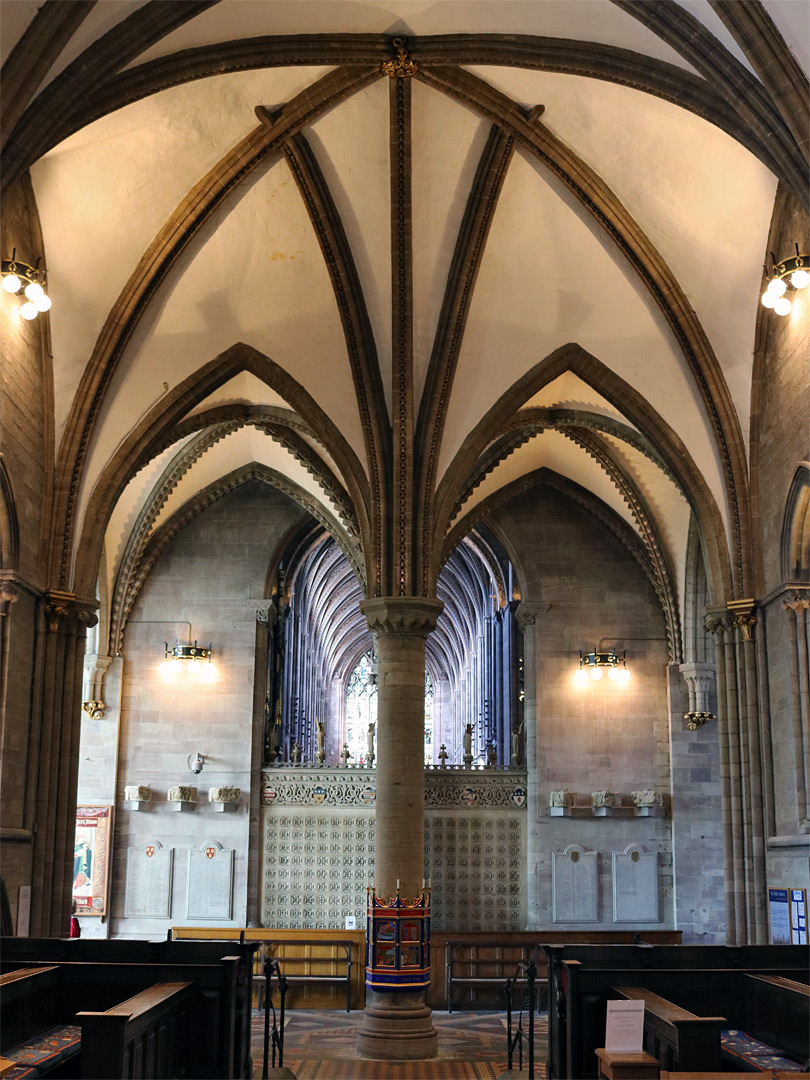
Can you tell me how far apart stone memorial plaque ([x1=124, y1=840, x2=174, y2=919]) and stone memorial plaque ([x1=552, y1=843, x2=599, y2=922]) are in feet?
23.6

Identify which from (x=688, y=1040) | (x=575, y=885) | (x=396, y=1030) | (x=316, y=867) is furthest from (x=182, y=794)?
(x=688, y=1040)

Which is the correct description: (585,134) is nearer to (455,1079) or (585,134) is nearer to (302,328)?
(302,328)

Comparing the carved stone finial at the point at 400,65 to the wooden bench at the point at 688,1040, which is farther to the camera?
the carved stone finial at the point at 400,65

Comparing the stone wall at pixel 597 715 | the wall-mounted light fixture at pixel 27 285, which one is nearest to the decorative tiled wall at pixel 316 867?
the stone wall at pixel 597 715

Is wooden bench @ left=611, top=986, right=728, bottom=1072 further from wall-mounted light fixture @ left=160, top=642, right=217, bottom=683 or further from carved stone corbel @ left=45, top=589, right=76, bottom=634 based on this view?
wall-mounted light fixture @ left=160, top=642, right=217, bottom=683

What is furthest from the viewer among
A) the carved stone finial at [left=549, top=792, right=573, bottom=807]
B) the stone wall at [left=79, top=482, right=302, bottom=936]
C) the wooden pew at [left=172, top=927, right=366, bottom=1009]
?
the stone wall at [left=79, top=482, right=302, bottom=936]

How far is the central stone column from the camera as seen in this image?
1592cm

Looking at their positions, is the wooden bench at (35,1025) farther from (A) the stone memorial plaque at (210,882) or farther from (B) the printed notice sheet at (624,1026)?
(A) the stone memorial plaque at (210,882)

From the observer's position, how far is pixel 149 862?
73.5 feet

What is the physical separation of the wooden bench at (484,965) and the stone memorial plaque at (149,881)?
18.3ft

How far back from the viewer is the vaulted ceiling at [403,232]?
1252cm

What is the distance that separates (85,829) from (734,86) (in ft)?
56.0

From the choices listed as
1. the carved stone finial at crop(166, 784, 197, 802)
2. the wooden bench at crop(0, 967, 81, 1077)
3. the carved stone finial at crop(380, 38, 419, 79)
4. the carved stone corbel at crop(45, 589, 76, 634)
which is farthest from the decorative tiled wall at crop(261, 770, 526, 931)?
the carved stone finial at crop(380, 38, 419, 79)

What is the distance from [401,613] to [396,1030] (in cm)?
564
